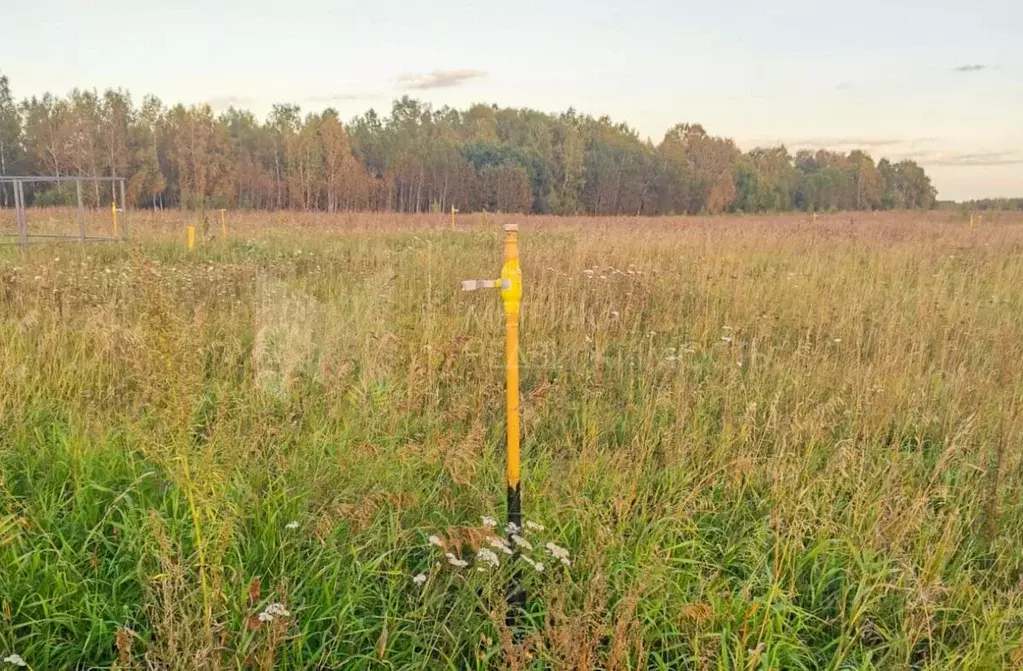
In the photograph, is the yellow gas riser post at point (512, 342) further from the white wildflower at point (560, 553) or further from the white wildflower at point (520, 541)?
the white wildflower at point (560, 553)

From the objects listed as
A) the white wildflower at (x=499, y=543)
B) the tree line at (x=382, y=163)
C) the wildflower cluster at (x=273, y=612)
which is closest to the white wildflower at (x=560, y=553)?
the white wildflower at (x=499, y=543)

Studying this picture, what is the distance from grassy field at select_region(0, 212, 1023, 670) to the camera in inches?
81.1

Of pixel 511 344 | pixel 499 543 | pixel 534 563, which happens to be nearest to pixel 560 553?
pixel 534 563

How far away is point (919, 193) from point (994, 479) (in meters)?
108

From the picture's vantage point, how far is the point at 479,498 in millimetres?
2773

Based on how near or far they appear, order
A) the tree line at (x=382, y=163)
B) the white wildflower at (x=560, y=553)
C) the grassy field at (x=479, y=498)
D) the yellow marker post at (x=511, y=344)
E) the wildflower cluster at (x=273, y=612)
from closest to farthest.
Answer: the wildflower cluster at (x=273, y=612), the grassy field at (x=479, y=498), the white wildflower at (x=560, y=553), the yellow marker post at (x=511, y=344), the tree line at (x=382, y=163)

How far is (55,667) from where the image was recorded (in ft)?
6.48

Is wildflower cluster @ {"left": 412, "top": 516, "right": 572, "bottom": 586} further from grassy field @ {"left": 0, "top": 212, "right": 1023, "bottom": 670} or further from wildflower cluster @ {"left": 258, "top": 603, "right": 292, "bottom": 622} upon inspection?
wildflower cluster @ {"left": 258, "top": 603, "right": 292, "bottom": 622}

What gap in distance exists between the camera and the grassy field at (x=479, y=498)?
206 cm

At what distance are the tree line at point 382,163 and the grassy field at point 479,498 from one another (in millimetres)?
27839

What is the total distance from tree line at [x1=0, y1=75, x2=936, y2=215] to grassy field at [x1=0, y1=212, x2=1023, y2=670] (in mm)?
27839

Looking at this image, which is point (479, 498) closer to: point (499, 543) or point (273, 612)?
point (499, 543)

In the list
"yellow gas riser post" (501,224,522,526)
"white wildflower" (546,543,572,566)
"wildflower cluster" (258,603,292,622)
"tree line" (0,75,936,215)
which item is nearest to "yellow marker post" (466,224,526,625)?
"yellow gas riser post" (501,224,522,526)

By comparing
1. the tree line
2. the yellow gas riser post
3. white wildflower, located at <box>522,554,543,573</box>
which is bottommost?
white wildflower, located at <box>522,554,543,573</box>
